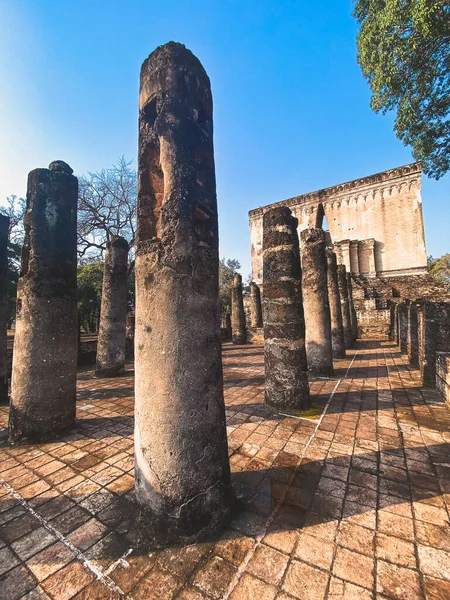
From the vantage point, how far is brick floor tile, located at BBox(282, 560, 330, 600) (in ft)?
5.23

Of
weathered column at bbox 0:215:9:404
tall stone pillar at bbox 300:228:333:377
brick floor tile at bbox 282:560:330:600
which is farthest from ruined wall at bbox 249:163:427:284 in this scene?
brick floor tile at bbox 282:560:330:600

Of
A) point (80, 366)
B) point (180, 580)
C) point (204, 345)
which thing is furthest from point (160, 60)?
point (80, 366)

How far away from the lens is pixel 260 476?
275 centimetres

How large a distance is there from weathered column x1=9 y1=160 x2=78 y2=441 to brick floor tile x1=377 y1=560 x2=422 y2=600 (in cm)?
395

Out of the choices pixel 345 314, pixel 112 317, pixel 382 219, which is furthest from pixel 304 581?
pixel 382 219

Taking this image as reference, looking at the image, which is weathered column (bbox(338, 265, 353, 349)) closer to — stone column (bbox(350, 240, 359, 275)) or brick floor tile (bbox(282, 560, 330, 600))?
brick floor tile (bbox(282, 560, 330, 600))

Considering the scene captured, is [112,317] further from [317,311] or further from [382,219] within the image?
[382,219]

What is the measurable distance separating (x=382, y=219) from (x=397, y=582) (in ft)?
101

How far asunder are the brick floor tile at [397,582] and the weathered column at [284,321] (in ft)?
9.35

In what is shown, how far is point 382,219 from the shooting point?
26984mm

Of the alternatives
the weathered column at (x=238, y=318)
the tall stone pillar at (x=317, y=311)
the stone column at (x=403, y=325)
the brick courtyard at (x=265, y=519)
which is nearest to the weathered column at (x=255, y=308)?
the weathered column at (x=238, y=318)

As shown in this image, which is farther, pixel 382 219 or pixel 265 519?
pixel 382 219

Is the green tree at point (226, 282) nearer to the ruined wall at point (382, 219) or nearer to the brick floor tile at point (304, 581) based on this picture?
the ruined wall at point (382, 219)

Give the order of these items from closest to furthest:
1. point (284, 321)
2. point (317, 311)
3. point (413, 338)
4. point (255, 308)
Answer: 1. point (284, 321)
2. point (317, 311)
3. point (413, 338)
4. point (255, 308)
